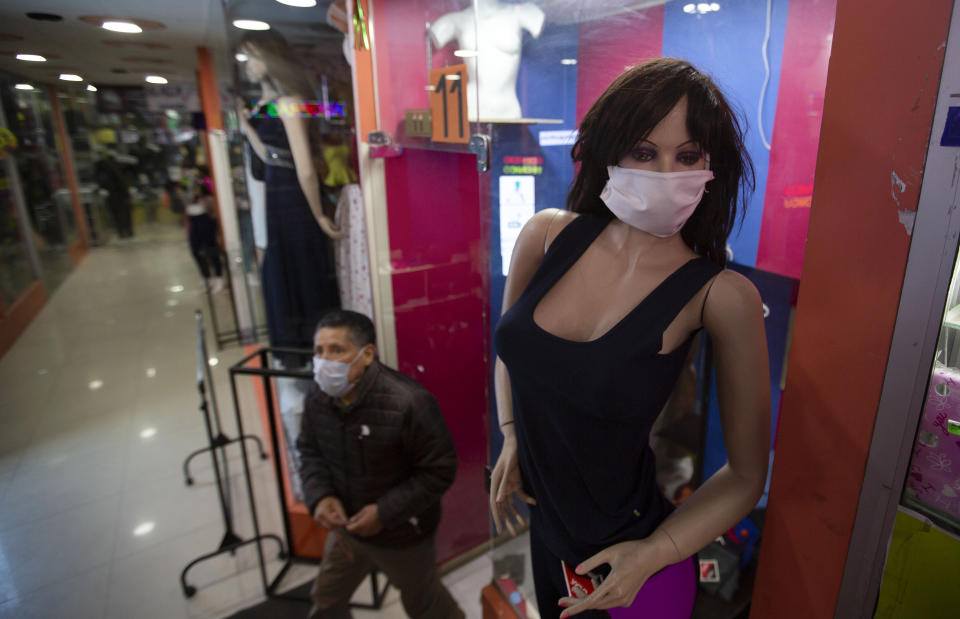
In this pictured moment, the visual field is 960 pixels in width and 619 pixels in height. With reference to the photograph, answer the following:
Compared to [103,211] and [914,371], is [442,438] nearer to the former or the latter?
[103,211]

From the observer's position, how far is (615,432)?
0.95m

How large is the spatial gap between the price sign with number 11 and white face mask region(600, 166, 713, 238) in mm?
879

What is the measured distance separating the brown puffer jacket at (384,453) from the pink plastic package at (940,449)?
1.38 metres

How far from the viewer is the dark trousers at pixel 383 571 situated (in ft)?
6.55

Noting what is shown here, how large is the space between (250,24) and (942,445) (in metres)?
2.72

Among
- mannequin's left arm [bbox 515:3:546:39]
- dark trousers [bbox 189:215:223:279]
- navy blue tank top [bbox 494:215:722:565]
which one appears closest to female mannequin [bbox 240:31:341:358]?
mannequin's left arm [bbox 515:3:546:39]

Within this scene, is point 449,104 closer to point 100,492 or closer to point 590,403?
point 590,403

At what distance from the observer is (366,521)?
185cm

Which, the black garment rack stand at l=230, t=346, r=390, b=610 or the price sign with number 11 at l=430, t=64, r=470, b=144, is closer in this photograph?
the price sign with number 11 at l=430, t=64, r=470, b=144

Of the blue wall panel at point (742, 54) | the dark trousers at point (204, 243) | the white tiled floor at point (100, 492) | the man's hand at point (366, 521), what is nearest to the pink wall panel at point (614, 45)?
the blue wall panel at point (742, 54)

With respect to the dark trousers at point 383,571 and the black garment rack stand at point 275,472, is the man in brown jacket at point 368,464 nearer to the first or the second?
the dark trousers at point 383,571

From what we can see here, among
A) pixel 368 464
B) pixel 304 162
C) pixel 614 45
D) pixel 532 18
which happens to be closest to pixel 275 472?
pixel 368 464

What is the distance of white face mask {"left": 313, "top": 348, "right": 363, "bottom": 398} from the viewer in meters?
1.81

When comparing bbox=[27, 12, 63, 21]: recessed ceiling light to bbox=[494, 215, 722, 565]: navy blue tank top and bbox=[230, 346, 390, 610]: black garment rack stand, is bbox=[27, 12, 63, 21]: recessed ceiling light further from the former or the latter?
bbox=[230, 346, 390, 610]: black garment rack stand
